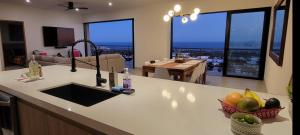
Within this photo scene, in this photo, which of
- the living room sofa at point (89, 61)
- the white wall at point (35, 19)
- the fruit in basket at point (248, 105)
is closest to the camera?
the fruit in basket at point (248, 105)

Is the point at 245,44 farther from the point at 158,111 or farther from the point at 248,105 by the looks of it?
the point at 158,111

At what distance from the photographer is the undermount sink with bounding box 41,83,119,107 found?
149 centimetres

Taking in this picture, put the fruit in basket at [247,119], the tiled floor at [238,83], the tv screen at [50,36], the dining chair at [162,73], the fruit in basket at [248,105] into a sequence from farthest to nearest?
the tv screen at [50,36] < the tiled floor at [238,83] < the dining chair at [162,73] < the fruit in basket at [248,105] < the fruit in basket at [247,119]

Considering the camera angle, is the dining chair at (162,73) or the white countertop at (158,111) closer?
the white countertop at (158,111)

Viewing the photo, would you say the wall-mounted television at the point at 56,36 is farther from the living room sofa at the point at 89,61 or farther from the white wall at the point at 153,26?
the white wall at the point at 153,26

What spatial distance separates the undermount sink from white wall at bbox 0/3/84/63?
6203 millimetres

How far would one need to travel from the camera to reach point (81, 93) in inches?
65.3

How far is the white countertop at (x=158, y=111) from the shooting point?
793 mm

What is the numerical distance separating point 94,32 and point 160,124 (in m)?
8.90

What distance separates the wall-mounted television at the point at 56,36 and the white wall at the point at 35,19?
177 millimetres

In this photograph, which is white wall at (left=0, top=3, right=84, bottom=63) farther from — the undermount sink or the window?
the undermount sink

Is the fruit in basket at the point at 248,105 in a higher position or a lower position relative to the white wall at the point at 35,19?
lower

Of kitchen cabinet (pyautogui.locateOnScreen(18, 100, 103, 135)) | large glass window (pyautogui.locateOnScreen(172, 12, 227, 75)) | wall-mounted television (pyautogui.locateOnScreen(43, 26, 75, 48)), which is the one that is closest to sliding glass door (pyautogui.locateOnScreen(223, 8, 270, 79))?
large glass window (pyautogui.locateOnScreen(172, 12, 227, 75))

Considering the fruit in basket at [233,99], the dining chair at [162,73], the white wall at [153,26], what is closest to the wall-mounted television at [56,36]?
the white wall at [153,26]
